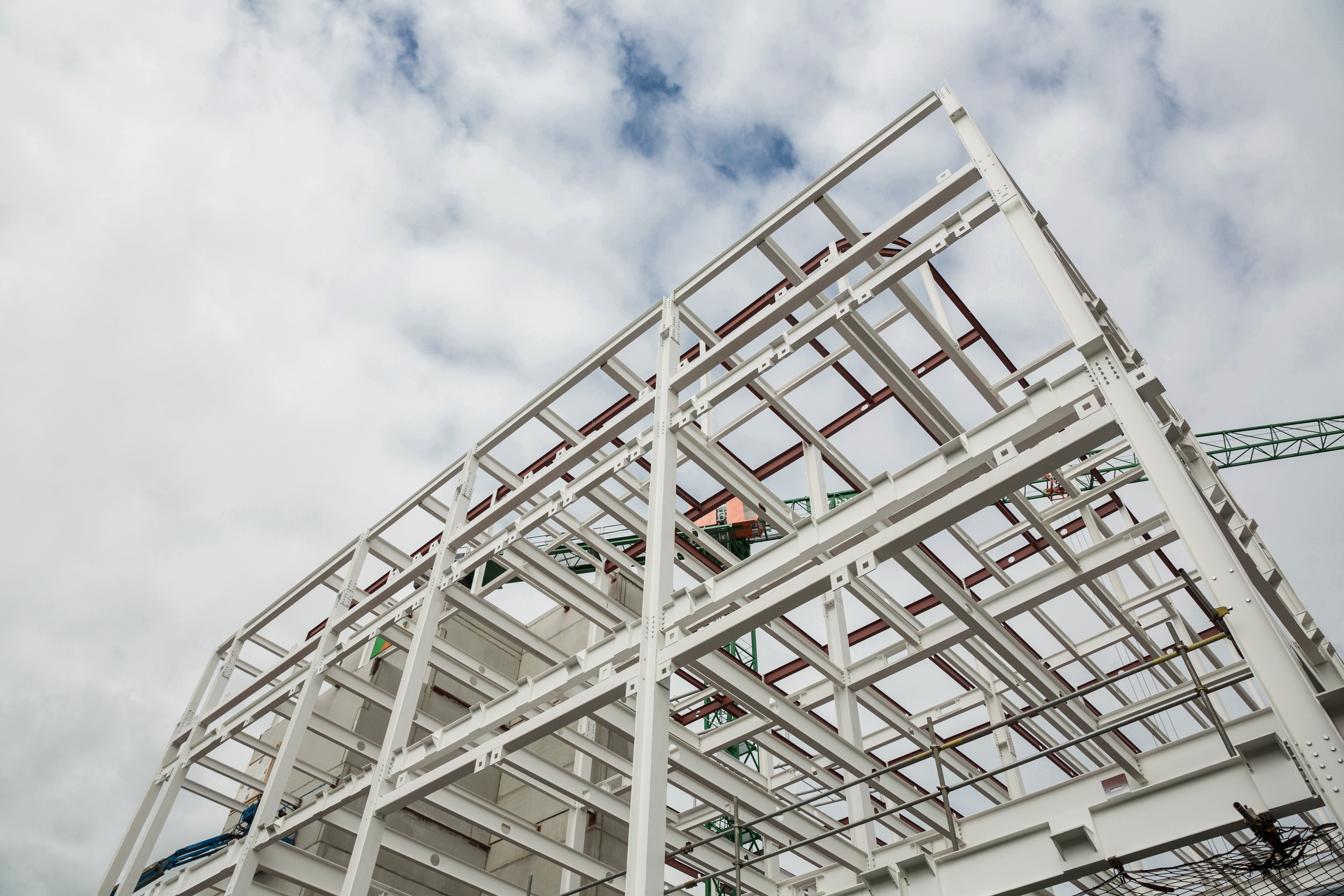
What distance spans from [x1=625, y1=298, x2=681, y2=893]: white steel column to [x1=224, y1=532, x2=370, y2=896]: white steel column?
7.01 meters

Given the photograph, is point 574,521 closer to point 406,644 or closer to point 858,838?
point 406,644

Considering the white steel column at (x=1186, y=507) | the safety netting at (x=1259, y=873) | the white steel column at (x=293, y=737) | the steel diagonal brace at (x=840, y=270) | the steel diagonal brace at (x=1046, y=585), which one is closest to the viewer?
the white steel column at (x=1186, y=507)

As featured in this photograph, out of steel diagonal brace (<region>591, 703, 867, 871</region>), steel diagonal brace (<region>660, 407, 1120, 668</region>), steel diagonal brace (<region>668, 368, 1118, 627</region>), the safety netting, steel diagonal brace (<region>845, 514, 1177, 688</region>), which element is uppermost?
steel diagonal brace (<region>845, 514, 1177, 688</region>)

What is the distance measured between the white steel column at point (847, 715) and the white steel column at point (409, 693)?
22.4 ft

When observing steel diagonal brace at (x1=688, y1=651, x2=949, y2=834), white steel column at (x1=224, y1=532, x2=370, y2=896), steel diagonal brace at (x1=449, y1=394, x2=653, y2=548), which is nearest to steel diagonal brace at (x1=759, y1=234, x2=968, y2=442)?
steel diagonal brace at (x1=449, y1=394, x2=653, y2=548)

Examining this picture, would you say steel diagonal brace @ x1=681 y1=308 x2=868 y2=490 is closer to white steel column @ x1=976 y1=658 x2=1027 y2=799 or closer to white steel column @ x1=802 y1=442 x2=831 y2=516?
white steel column @ x1=802 y1=442 x2=831 y2=516

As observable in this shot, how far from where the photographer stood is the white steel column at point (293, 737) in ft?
46.9

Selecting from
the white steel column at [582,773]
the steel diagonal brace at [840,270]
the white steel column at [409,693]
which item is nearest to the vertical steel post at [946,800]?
the white steel column at [582,773]

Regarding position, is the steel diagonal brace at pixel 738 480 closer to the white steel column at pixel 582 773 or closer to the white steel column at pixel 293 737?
the white steel column at pixel 582 773

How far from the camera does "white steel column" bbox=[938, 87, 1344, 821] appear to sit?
621 centimetres

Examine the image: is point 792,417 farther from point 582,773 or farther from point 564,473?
point 582,773

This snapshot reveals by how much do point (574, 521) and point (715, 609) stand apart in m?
6.39

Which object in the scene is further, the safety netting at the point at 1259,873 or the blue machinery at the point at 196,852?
the blue machinery at the point at 196,852

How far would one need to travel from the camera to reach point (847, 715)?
551 inches
